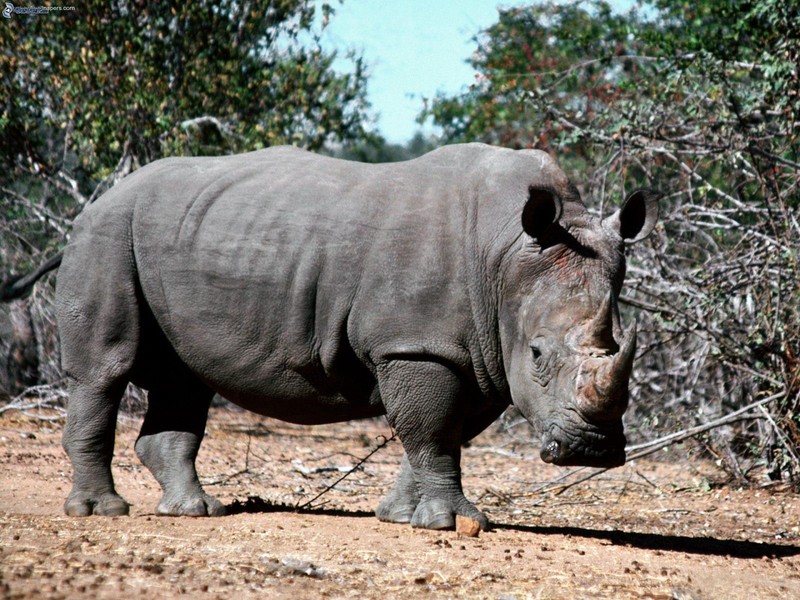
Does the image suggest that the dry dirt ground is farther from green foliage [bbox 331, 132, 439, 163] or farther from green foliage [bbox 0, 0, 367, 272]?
green foliage [bbox 331, 132, 439, 163]

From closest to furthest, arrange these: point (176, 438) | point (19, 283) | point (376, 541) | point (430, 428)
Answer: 1. point (376, 541)
2. point (430, 428)
3. point (176, 438)
4. point (19, 283)

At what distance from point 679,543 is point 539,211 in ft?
6.79

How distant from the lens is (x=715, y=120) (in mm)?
8617

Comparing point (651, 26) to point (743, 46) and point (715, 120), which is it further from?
point (715, 120)

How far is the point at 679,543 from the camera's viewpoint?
20.2 feet

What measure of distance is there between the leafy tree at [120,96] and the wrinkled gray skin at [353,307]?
165 inches

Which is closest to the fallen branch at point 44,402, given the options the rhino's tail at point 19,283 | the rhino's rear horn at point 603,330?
the rhino's tail at point 19,283

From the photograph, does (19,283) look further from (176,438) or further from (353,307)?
(353,307)

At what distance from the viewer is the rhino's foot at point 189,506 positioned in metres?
6.27

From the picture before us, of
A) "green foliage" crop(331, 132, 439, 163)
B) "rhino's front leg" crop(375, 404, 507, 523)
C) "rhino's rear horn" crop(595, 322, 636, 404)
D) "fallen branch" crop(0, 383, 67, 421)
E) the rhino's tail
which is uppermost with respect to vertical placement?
"green foliage" crop(331, 132, 439, 163)

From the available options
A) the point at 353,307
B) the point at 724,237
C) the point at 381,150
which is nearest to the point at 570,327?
the point at 353,307

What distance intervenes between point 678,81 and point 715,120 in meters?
0.55

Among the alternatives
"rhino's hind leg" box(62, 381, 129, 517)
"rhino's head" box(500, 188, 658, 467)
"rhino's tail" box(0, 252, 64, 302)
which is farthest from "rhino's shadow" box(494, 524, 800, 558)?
"rhino's tail" box(0, 252, 64, 302)

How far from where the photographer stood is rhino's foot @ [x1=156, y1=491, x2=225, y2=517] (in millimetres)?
6270
